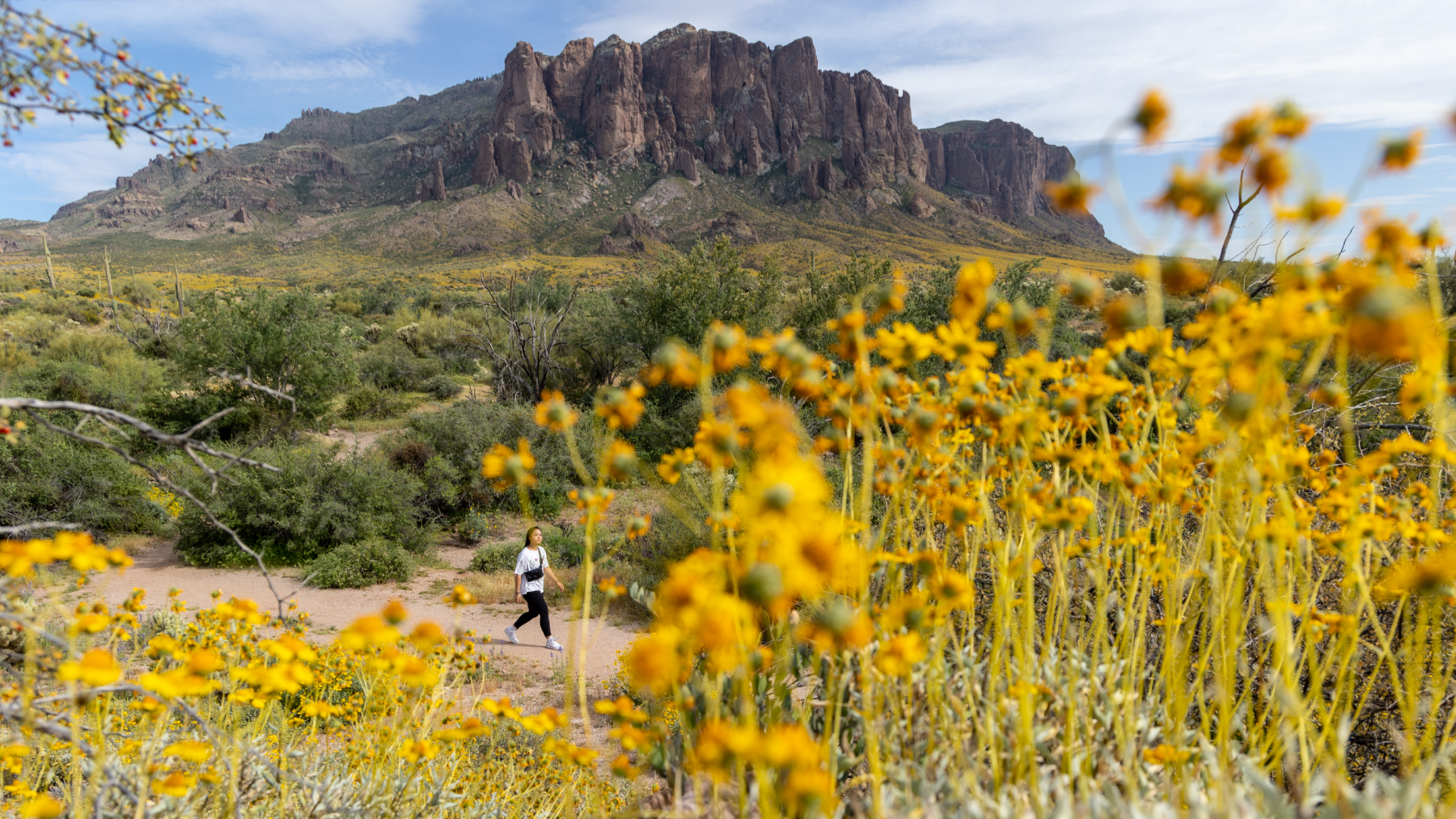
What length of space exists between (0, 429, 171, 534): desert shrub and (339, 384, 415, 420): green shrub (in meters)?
6.77

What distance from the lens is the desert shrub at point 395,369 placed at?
18031 millimetres

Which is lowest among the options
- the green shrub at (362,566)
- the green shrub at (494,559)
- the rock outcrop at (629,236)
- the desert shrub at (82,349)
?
the green shrub at (494,559)

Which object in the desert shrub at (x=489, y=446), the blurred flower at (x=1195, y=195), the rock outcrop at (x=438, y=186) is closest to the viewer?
the blurred flower at (x=1195, y=195)

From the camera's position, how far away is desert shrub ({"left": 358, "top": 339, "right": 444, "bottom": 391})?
59.2 feet

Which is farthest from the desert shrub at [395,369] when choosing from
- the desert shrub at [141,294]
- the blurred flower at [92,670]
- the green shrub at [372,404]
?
the blurred flower at [92,670]

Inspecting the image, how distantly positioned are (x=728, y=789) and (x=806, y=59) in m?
113

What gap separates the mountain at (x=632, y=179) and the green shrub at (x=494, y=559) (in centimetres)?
5591

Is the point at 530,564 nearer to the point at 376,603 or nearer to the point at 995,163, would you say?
the point at 376,603

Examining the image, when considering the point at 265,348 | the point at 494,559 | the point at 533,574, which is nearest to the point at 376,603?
the point at 494,559

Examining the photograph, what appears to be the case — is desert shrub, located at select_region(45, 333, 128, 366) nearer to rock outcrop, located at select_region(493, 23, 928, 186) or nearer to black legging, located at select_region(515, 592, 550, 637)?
black legging, located at select_region(515, 592, 550, 637)

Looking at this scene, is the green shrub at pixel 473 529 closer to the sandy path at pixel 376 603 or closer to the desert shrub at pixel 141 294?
the sandy path at pixel 376 603

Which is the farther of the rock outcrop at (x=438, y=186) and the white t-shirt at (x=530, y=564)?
the rock outcrop at (x=438, y=186)

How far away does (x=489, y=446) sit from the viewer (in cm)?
1162

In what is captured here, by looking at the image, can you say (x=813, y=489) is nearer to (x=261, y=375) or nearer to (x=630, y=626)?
(x=630, y=626)
